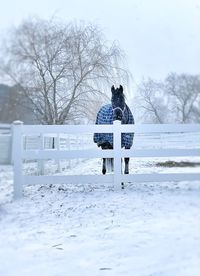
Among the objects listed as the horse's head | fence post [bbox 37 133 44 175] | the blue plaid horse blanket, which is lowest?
fence post [bbox 37 133 44 175]

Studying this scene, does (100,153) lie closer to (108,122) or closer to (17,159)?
(108,122)

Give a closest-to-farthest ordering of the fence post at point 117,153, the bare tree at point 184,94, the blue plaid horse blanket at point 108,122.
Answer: the bare tree at point 184,94 < the blue plaid horse blanket at point 108,122 < the fence post at point 117,153

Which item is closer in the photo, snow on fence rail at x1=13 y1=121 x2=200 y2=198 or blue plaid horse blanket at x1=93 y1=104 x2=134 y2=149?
snow on fence rail at x1=13 y1=121 x2=200 y2=198

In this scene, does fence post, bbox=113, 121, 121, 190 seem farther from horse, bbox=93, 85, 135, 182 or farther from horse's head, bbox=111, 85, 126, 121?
horse's head, bbox=111, 85, 126, 121

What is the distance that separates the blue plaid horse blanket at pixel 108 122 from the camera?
1.23 meters

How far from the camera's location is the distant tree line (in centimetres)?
99

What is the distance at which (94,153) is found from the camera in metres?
1.35

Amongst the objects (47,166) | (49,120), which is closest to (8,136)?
(49,120)

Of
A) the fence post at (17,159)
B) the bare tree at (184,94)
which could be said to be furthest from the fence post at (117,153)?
the bare tree at (184,94)

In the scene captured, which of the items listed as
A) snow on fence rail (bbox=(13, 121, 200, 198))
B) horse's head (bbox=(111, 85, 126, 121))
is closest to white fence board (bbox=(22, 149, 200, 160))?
snow on fence rail (bbox=(13, 121, 200, 198))

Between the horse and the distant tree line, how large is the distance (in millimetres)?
89

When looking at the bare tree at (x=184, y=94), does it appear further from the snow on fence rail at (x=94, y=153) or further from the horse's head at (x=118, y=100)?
the horse's head at (x=118, y=100)

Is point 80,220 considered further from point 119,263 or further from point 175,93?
point 175,93

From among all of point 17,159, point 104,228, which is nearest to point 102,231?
point 104,228
